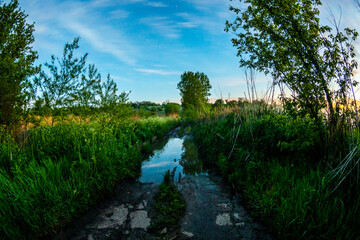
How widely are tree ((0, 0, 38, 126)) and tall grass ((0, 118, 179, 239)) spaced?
842 mm

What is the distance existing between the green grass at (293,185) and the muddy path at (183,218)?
1.27 feet

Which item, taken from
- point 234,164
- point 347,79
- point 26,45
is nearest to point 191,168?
point 234,164

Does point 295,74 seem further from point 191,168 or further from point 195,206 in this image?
point 191,168

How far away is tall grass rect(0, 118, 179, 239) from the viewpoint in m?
2.49

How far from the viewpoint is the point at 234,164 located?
4949 millimetres

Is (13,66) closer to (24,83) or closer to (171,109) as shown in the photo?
(24,83)

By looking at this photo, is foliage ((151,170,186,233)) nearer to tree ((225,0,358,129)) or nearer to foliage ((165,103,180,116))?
tree ((225,0,358,129))

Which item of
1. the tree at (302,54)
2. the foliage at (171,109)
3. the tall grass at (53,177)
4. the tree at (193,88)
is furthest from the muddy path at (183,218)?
the foliage at (171,109)

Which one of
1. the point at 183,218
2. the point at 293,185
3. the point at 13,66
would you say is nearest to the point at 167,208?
the point at 183,218

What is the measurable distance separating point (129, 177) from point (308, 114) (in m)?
5.04

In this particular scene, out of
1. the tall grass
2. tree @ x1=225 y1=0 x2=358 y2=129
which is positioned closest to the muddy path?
the tall grass

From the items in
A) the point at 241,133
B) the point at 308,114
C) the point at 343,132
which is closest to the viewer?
the point at 343,132

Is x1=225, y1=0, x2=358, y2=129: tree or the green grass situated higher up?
x1=225, y1=0, x2=358, y2=129: tree

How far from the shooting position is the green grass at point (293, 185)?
89.8 inches
